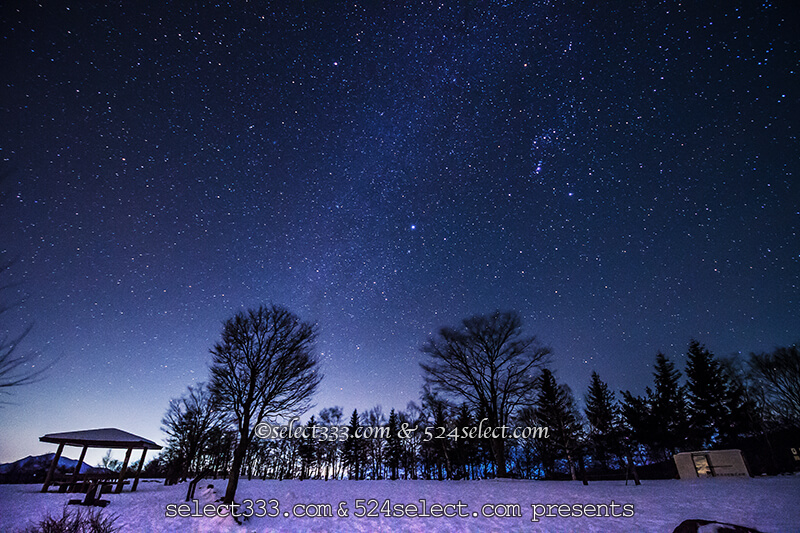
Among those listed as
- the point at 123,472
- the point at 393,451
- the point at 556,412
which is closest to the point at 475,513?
the point at 556,412

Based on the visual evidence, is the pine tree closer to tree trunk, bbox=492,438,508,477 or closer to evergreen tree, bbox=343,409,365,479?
tree trunk, bbox=492,438,508,477

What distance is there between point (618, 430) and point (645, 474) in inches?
238

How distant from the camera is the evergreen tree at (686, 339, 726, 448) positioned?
34.2 metres

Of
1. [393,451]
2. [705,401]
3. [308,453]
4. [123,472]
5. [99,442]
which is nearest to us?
[123,472]

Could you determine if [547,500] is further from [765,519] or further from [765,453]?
[765,453]

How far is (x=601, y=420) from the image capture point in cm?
3638

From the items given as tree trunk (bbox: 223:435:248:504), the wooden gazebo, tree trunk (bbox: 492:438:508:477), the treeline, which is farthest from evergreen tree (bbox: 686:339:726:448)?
the wooden gazebo

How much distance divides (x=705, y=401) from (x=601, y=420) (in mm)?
10761

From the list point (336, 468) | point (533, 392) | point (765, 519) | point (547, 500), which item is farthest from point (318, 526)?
point (336, 468)

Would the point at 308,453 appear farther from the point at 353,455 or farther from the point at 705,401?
the point at 705,401

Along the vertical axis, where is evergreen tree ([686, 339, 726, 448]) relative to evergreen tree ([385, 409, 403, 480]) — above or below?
above

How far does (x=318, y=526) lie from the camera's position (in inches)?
350

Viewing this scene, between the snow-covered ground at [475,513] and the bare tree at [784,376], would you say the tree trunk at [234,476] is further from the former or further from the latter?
the bare tree at [784,376]

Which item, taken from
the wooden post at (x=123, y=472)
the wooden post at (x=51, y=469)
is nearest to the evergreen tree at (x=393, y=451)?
the wooden post at (x=123, y=472)
